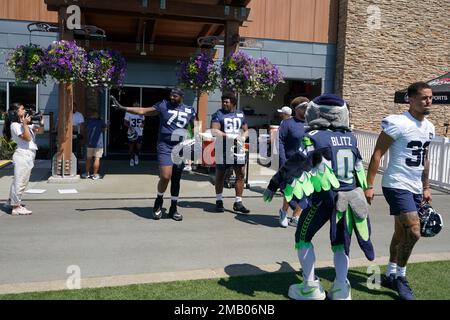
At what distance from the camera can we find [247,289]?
4.21 m

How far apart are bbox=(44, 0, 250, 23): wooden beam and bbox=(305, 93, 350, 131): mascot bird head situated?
6660 mm

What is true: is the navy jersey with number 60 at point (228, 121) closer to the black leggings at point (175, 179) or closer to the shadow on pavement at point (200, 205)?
the black leggings at point (175, 179)

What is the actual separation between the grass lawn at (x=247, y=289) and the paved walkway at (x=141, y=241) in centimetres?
19

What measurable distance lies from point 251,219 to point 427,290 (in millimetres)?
3236

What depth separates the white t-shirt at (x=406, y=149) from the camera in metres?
4.16

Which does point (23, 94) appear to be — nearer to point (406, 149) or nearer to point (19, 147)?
point (19, 147)

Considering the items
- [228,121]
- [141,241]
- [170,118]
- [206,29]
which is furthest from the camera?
[206,29]

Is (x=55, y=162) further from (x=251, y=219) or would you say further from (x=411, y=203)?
(x=411, y=203)

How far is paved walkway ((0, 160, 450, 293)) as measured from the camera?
4648mm

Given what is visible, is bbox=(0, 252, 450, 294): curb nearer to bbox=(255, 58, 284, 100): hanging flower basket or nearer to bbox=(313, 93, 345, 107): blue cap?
bbox=(313, 93, 345, 107): blue cap

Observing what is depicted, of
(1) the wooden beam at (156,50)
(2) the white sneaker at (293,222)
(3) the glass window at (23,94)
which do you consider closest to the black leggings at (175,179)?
(2) the white sneaker at (293,222)

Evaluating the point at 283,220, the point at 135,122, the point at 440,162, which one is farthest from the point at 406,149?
the point at 135,122

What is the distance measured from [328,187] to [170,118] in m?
3.57
